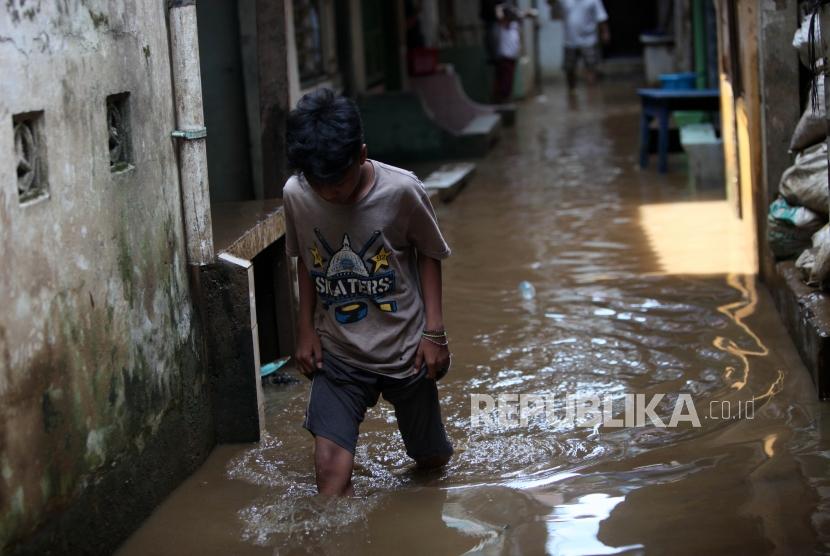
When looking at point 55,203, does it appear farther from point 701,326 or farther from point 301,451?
point 701,326

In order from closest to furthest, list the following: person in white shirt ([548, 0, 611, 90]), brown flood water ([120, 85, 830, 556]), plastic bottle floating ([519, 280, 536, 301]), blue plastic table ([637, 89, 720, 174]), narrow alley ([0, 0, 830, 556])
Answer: narrow alley ([0, 0, 830, 556])
brown flood water ([120, 85, 830, 556])
plastic bottle floating ([519, 280, 536, 301])
blue plastic table ([637, 89, 720, 174])
person in white shirt ([548, 0, 611, 90])

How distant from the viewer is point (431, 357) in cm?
375

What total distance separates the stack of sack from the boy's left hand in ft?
7.52

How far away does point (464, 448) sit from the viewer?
14.9 ft

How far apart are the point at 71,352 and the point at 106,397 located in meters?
0.29

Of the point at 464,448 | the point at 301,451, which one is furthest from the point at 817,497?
the point at 301,451

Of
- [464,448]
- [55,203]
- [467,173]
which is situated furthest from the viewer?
[467,173]

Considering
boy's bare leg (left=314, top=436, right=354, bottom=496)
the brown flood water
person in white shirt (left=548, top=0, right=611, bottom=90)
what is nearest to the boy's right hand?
boy's bare leg (left=314, top=436, right=354, bottom=496)

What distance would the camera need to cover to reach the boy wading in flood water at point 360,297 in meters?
3.60

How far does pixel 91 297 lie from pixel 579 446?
1968mm

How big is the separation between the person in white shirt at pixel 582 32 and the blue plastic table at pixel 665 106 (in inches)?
392

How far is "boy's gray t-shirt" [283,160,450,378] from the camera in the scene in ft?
11.8

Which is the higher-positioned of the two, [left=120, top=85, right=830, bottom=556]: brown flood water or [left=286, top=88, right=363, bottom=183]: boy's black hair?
[left=286, top=88, right=363, bottom=183]: boy's black hair

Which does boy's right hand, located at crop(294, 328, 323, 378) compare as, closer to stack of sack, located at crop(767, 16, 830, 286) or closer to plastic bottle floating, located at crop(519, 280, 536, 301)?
stack of sack, located at crop(767, 16, 830, 286)
